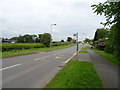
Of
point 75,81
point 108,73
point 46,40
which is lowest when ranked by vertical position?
point 108,73

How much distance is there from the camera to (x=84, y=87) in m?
4.80

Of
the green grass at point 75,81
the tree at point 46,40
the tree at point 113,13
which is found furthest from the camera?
the tree at point 46,40

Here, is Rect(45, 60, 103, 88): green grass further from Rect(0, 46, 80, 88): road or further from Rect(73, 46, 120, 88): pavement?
Rect(0, 46, 80, 88): road

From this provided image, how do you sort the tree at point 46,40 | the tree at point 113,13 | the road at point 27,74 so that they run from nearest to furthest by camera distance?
the road at point 27,74, the tree at point 113,13, the tree at point 46,40

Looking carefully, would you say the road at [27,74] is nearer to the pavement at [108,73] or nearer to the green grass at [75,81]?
the green grass at [75,81]

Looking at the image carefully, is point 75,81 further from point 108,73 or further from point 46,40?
point 46,40

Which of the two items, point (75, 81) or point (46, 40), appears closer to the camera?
point (75, 81)

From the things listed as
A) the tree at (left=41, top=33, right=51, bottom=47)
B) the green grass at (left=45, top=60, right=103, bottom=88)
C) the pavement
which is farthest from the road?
the tree at (left=41, top=33, right=51, bottom=47)

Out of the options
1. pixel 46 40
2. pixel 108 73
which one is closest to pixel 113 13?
pixel 108 73

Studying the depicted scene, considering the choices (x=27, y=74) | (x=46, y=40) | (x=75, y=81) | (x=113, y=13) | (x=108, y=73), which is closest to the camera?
(x=75, y=81)

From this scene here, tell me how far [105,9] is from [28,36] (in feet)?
361

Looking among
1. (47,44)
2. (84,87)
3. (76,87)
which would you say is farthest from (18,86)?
(47,44)

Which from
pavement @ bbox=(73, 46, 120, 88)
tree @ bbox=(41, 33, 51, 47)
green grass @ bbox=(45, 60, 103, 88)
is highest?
tree @ bbox=(41, 33, 51, 47)

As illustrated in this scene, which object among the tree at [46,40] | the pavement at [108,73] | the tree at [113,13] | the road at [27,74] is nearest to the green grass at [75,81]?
the pavement at [108,73]
